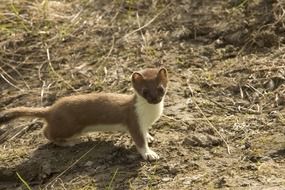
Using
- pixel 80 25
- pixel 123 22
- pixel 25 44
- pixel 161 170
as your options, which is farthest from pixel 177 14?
pixel 161 170

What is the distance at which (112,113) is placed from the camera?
5.12 meters

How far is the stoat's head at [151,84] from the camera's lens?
4.93m

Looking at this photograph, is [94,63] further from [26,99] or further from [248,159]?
[248,159]

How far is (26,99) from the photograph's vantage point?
6.11 metres

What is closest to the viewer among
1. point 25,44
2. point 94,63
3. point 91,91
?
point 91,91

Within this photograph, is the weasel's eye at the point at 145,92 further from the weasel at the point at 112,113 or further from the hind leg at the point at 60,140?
the hind leg at the point at 60,140

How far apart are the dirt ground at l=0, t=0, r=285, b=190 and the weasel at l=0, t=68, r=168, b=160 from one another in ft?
0.43

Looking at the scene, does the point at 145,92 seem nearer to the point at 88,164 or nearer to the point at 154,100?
the point at 154,100

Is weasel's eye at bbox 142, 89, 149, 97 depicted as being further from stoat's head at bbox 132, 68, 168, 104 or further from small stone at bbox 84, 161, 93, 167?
small stone at bbox 84, 161, 93, 167

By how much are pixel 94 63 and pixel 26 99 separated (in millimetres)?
749

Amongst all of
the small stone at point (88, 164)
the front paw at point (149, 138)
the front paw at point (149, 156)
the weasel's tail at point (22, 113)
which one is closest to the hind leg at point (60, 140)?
the weasel's tail at point (22, 113)

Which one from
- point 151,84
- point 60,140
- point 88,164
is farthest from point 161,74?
point 60,140

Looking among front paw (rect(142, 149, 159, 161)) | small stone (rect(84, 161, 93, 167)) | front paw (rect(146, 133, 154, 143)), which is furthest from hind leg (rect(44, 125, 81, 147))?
front paw (rect(142, 149, 159, 161))

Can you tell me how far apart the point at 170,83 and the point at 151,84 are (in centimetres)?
96
